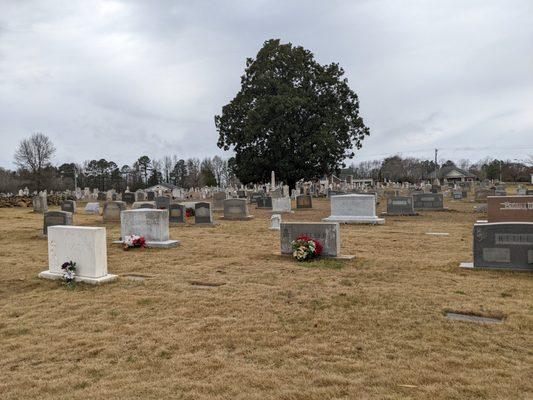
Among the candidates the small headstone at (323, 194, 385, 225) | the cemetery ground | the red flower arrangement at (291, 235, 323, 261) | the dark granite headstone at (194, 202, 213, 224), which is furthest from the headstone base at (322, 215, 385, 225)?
the red flower arrangement at (291, 235, 323, 261)

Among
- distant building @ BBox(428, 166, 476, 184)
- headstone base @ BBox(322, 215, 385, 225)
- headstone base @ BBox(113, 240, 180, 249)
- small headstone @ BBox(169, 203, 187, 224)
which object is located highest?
distant building @ BBox(428, 166, 476, 184)

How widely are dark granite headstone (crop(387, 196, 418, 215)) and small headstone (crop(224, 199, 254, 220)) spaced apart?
7043mm

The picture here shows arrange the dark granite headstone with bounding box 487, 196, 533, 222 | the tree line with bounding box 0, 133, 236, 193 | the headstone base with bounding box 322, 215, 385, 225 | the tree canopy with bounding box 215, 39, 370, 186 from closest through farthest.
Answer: the dark granite headstone with bounding box 487, 196, 533, 222
the headstone base with bounding box 322, 215, 385, 225
the tree canopy with bounding box 215, 39, 370, 186
the tree line with bounding box 0, 133, 236, 193

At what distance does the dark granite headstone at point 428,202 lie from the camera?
962 inches

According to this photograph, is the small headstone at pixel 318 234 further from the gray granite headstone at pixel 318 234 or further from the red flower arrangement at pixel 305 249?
the red flower arrangement at pixel 305 249

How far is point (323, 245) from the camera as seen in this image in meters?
9.88

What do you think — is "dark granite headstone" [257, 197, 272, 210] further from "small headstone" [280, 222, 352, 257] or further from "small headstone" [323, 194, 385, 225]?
→ "small headstone" [280, 222, 352, 257]

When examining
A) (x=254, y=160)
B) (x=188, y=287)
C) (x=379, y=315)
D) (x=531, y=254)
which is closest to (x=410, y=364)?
(x=379, y=315)

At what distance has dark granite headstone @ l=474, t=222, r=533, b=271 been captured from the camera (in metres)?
8.11

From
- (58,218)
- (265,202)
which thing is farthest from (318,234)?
(265,202)

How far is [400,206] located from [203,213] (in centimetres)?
1000

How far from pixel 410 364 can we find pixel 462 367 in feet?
1.47

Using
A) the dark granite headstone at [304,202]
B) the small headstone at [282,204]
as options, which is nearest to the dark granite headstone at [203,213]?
the small headstone at [282,204]

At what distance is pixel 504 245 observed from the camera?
8297mm
